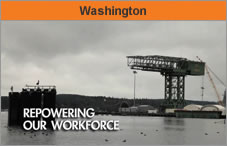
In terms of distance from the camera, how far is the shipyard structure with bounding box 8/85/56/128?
68562 mm

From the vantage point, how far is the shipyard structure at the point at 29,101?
68.6 metres

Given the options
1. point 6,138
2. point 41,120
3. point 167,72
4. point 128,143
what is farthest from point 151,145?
point 167,72

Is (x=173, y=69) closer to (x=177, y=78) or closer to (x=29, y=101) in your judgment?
(x=177, y=78)

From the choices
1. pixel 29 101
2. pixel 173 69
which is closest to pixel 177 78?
pixel 173 69

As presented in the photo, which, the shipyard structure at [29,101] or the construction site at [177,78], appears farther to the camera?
the construction site at [177,78]

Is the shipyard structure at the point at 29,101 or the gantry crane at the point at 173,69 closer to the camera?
the shipyard structure at the point at 29,101

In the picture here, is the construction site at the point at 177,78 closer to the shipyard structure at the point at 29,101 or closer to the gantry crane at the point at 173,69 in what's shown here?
the gantry crane at the point at 173,69

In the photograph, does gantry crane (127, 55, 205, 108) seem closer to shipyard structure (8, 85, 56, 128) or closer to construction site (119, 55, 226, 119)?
construction site (119, 55, 226, 119)

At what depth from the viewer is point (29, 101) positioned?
69.4 meters

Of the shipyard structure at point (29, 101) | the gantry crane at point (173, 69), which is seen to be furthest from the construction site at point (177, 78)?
the shipyard structure at point (29, 101)

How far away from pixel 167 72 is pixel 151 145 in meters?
96.2

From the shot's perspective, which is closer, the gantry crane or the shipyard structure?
the shipyard structure

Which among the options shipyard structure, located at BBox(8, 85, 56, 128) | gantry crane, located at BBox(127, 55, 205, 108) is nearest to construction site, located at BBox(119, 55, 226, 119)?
gantry crane, located at BBox(127, 55, 205, 108)

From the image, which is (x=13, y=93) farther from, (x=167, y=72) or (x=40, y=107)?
(x=167, y=72)
